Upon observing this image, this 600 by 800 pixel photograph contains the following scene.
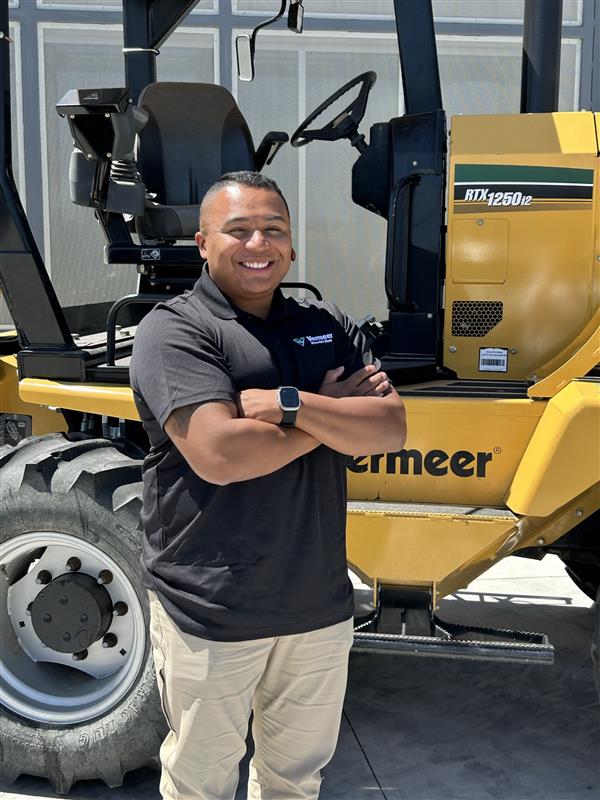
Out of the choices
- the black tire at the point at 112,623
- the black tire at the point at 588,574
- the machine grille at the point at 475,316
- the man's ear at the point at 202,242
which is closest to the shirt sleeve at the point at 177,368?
the man's ear at the point at 202,242

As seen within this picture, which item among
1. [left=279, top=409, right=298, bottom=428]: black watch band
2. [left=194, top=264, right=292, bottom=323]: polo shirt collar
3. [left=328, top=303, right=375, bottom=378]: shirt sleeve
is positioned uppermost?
[left=194, top=264, right=292, bottom=323]: polo shirt collar

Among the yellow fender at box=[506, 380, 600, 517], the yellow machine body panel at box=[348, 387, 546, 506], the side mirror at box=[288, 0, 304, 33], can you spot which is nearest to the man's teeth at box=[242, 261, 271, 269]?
the yellow machine body panel at box=[348, 387, 546, 506]

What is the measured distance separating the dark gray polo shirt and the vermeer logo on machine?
1.00 metres

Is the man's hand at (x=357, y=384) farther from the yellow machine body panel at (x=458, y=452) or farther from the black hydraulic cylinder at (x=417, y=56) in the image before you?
the black hydraulic cylinder at (x=417, y=56)

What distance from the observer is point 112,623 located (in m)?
3.13

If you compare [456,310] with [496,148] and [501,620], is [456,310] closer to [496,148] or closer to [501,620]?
[496,148]

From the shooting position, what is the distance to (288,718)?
88.5 inches

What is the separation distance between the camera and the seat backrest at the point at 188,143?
388 centimetres

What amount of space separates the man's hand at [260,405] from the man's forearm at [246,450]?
0.02 meters

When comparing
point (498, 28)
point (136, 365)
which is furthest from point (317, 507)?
point (498, 28)

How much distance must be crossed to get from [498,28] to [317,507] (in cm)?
933

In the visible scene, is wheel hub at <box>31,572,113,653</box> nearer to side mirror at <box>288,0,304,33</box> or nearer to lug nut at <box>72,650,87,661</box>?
lug nut at <box>72,650,87,661</box>

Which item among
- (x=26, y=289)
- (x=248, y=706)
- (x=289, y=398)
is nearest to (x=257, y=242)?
(x=289, y=398)

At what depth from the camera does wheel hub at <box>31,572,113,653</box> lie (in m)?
3.04
